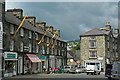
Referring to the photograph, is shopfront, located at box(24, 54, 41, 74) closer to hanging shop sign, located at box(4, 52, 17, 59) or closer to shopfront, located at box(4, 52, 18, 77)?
shopfront, located at box(4, 52, 18, 77)

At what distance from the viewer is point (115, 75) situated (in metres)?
24.7

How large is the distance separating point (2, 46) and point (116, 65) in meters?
16.0

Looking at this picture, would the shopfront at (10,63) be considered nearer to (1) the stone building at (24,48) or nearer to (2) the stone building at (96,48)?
(1) the stone building at (24,48)

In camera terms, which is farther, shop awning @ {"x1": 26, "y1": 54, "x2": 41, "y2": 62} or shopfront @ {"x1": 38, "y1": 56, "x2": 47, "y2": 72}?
shopfront @ {"x1": 38, "y1": 56, "x2": 47, "y2": 72}

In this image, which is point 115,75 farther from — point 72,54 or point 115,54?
point 72,54

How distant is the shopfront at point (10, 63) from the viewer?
3484 centimetres

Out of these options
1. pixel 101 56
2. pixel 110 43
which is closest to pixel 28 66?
pixel 101 56

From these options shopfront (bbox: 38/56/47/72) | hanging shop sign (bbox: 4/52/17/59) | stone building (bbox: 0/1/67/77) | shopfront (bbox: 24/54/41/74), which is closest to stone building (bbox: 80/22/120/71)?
stone building (bbox: 0/1/67/77)

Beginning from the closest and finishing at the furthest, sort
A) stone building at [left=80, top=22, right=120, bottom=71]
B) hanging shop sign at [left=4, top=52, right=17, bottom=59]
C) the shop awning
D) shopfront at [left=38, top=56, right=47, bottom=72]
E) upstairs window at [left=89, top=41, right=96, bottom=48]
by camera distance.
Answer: hanging shop sign at [left=4, top=52, right=17, bottom=59], the shop awning, shopfront at [left=38, top=56, right=47, bottom=72], stone building at [left=80, top=22, right=120, bottom=71], upstairs window at [left=89, top=41, right=96, bottom=48]

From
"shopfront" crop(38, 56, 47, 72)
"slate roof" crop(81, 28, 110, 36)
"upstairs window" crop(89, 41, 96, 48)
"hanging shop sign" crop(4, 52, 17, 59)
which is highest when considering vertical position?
"slate roof" crop(81, 28, 110, 36)

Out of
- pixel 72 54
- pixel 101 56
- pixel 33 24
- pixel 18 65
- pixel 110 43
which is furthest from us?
pixel 72 54

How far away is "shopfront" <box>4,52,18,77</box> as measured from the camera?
114ft

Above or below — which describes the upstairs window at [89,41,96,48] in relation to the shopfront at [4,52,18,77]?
above

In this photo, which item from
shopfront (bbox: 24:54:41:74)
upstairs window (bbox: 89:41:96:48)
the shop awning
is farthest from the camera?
upstairs window (bbox: 89:41:96:48)
